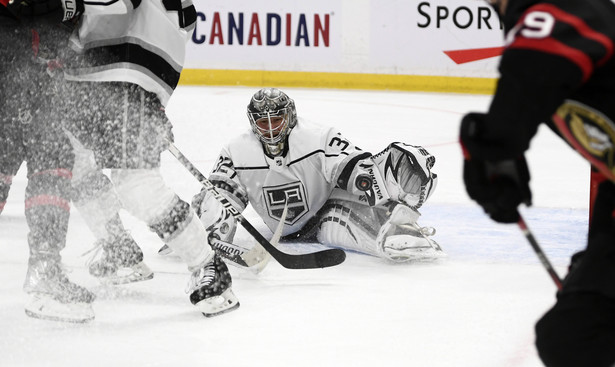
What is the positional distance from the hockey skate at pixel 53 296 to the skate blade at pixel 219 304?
0.28m

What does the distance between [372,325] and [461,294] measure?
0.40 meters

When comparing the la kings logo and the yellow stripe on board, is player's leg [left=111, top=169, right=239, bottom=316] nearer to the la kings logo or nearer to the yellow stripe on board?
the la kings logo

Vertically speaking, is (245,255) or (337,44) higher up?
(245,255)

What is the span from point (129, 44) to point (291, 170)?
3.33 ft

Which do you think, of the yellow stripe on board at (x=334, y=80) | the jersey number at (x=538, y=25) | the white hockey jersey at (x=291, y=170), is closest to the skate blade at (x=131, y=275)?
the white hockey jersey at (x=291, y=170)

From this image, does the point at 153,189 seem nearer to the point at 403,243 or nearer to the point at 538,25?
the point at 403,243

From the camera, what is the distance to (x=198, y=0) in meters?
7.49

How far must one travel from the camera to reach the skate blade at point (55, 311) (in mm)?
2246

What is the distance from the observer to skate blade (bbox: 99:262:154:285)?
106 inches

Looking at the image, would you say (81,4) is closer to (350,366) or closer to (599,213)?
(350,366)

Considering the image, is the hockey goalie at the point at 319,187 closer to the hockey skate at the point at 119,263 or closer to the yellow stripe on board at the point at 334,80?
the hockey skate at the point at 119,263

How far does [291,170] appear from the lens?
3.13 meters

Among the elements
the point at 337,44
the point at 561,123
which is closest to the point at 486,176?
the point at 561,123

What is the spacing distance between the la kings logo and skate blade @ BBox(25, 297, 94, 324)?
0.99 metres
